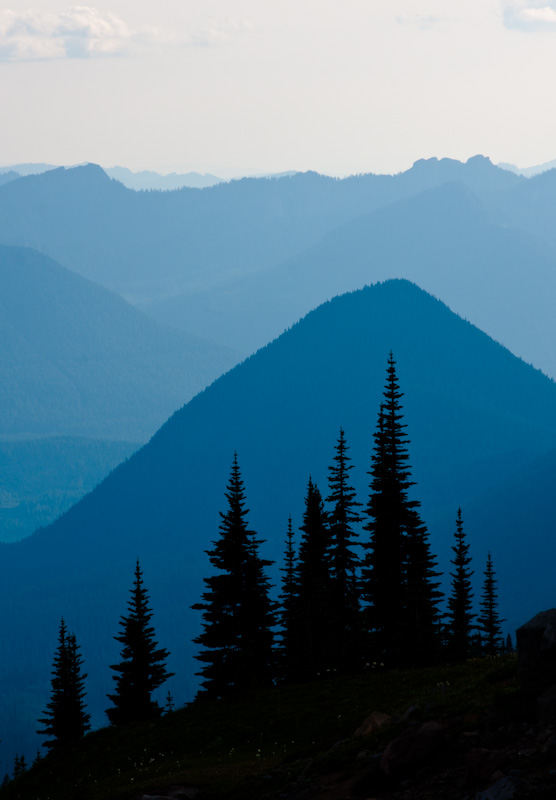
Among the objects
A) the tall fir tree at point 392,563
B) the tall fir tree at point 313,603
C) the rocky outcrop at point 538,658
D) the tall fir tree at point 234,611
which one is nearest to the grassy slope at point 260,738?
the rocky outcrop at point 538,658

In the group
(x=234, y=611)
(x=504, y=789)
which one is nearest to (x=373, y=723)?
(x=504, y=789)

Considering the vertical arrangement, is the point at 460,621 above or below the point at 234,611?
above

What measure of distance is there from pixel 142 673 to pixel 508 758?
51.9 m

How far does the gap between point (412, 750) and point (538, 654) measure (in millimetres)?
3976

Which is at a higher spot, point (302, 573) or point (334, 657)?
point (302, 573)

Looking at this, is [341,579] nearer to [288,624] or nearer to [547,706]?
[288,624]

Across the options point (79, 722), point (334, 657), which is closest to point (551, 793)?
point (334, 657)

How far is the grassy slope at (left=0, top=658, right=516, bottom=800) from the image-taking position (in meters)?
32.1

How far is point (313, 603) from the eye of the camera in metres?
65.4

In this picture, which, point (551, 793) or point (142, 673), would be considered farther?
point (142, 673)

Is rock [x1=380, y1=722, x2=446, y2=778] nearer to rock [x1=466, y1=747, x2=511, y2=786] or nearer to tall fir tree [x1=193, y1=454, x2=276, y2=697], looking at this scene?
rock [x1=466, y1=747, x2=511, y2=786]

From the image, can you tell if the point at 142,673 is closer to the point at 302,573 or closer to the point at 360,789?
the point at 302,573

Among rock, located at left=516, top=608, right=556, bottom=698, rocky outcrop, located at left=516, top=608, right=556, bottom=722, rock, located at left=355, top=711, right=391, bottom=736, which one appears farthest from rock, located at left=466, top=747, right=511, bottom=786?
rock, located at left=355, top=711, right=391, bottom=736

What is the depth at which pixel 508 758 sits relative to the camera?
26.4 metres
